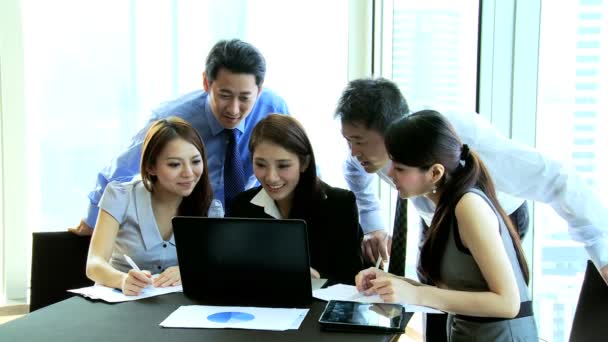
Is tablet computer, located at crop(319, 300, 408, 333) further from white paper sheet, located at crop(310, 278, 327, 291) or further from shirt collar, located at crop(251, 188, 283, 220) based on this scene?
shirt collar, located at crop(251, 188, 283, 220)

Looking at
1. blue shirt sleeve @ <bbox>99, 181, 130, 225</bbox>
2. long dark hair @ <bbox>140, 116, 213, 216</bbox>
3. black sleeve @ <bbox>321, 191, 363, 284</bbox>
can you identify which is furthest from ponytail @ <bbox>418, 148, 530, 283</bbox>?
blue shirt sleeve @ <bbox>99, 181, 130, 225</bbox>

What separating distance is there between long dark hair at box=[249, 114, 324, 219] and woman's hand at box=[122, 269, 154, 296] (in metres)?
0.51

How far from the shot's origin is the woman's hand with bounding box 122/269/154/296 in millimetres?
1505

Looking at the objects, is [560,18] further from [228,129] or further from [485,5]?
[228,129]

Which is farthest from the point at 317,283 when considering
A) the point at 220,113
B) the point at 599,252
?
the point at 220,113

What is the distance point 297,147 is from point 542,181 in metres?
0.69

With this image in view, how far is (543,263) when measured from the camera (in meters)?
2.06

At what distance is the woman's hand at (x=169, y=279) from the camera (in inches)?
62.1

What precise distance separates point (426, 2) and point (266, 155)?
5.14 ft

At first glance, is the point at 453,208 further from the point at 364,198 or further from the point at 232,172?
the point at 232,172

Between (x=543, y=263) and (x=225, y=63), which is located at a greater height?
(x=225, y=63)

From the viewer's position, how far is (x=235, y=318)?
1.32m

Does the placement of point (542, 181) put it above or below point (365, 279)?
above

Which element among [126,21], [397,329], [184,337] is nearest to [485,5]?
[397,329]
